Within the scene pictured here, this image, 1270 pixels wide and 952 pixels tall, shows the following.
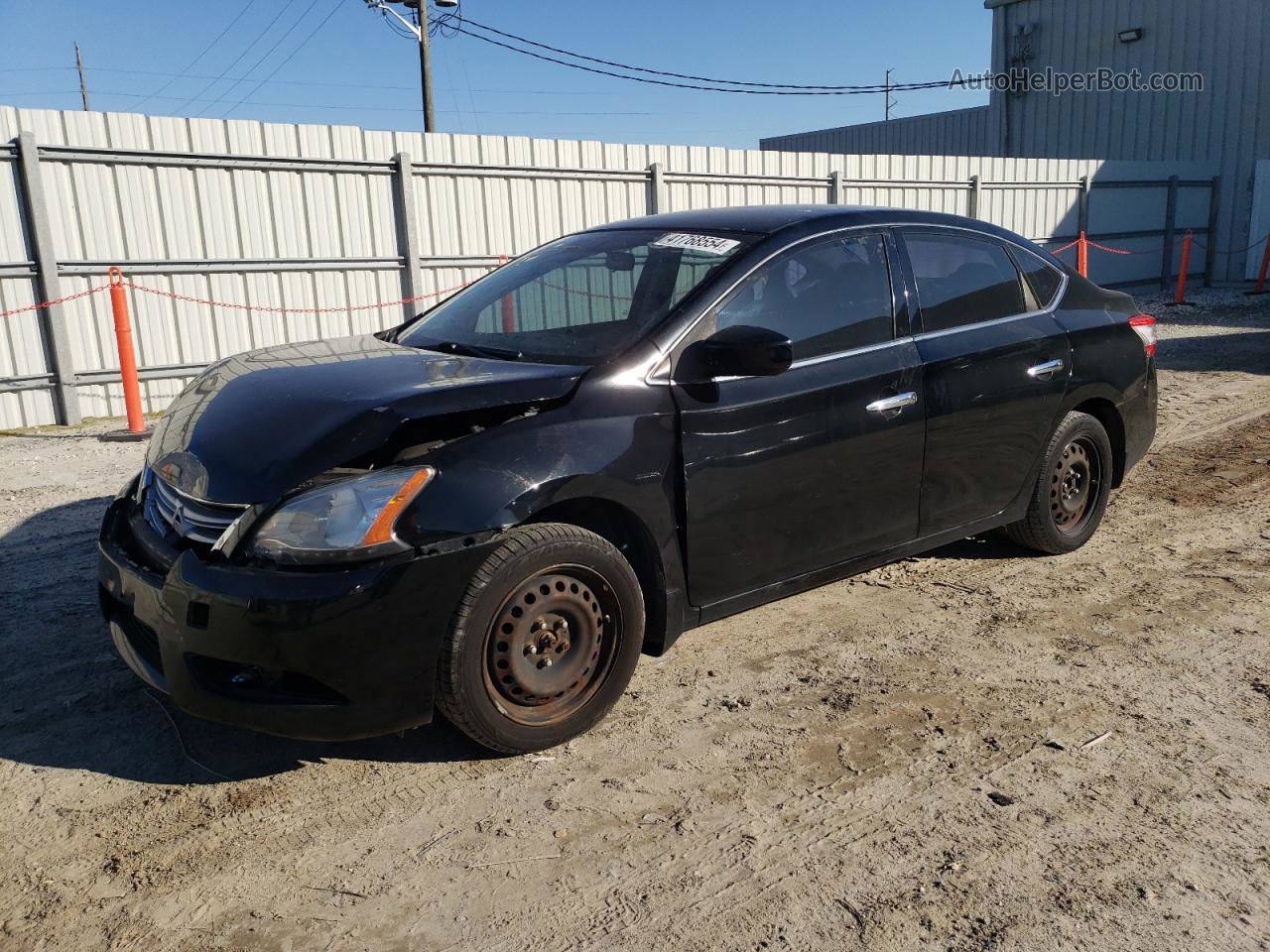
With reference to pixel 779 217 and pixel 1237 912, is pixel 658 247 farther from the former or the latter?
pixel 1237 912

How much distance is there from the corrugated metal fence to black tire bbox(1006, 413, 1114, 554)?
316 inches

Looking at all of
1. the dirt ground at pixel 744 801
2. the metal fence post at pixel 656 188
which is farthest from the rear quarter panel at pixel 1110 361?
the metal fence post at pixel 656 188

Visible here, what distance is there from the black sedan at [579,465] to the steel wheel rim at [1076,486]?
10cm

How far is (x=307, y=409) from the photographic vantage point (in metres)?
3.08

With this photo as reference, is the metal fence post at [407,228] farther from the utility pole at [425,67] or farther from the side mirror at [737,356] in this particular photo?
the utility pole at [425,67]

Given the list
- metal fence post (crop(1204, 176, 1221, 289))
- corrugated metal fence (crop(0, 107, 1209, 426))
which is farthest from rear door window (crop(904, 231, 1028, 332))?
metal fence post (crop(1204, 176, 1221, 289))

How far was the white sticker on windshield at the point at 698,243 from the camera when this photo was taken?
383 centimetres

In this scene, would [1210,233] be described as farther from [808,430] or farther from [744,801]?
[744,801]

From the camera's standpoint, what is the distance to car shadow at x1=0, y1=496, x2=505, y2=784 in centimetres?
319

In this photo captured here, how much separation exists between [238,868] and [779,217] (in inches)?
117

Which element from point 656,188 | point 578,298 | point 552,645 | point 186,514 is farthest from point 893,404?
point 656,188

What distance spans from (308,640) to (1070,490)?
3.81m

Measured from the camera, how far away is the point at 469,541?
9.50 feet

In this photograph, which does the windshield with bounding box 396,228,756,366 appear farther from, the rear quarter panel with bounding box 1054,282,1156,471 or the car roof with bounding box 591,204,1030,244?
the rear quarter panel with bounding box 1054,282,1156,471
